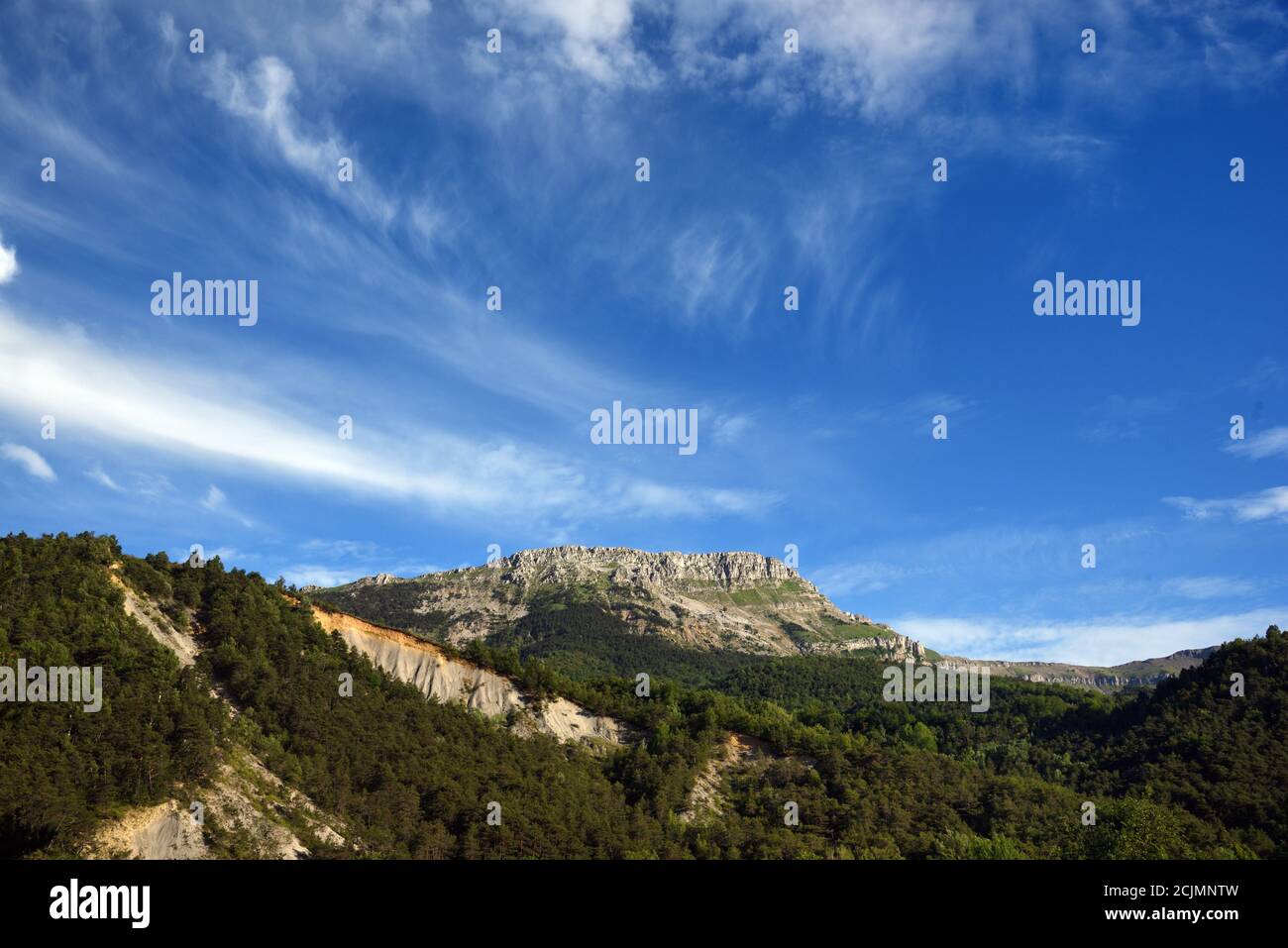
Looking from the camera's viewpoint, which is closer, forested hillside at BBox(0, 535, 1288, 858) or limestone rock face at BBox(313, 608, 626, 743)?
forested hillside at BBox(0, 535, 1288, 858)

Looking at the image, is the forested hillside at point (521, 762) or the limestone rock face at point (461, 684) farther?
the limestone rock face at point (461, 684)

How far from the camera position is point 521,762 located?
99.7 metres

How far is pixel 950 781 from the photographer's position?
113375 millimetres

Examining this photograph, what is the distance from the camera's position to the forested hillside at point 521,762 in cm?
6394

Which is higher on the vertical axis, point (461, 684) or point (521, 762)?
point (461, 684)

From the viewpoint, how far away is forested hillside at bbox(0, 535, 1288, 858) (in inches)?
2517

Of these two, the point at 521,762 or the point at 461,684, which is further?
the point at 461,684
